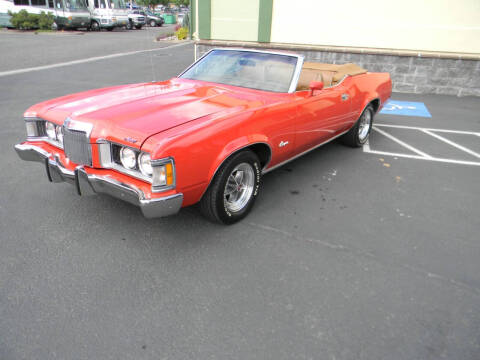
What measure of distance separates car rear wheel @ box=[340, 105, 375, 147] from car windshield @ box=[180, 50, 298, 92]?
184cm

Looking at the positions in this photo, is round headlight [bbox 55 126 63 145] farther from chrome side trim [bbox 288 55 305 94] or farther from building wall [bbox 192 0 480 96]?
building wall [bbox 192 0 480 96]

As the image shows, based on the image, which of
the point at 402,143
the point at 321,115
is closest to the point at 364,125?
the point at 402,143

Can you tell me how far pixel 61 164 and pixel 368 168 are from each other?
12.0 feet

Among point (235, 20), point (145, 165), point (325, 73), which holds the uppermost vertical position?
point (235, 20)

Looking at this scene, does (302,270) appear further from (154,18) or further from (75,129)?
(154,18)

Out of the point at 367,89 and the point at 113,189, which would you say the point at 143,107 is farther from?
the point at 367,89

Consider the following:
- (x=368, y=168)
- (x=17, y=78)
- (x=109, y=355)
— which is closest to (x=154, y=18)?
(x=17, y=78)

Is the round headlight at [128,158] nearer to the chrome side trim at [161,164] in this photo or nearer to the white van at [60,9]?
the chrome side trim at [161,164]

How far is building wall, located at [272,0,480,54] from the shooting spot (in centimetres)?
951

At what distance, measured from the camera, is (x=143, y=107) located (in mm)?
3129

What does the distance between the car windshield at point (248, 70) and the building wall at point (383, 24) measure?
286 inches

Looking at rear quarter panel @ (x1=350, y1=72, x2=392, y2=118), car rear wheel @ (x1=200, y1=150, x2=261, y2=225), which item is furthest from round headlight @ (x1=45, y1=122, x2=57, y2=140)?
rear quarter panel @ (x1=350, y1=72, x2=392, y2=118)

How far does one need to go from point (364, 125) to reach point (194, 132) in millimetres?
3765

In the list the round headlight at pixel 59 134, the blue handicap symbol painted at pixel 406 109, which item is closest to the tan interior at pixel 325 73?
the round headlight at pixel 59 134
